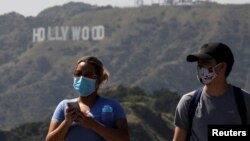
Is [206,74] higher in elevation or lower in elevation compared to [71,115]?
higher

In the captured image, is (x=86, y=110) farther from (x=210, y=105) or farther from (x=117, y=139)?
(x=210, y=105)

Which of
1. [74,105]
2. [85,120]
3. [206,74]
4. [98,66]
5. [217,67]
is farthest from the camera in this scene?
[98,66]

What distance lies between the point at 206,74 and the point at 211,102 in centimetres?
31

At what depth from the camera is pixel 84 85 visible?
22.6ft

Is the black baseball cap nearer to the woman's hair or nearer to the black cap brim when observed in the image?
the black cap brim

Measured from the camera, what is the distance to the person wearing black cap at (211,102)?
6.46 metres

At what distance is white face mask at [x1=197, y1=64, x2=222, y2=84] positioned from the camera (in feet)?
21.0

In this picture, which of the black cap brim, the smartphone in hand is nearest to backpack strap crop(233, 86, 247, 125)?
the black cap brim

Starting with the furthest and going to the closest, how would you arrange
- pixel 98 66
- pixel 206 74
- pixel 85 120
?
pixel 98 66 < pixel 85 120 < pixel 206 74

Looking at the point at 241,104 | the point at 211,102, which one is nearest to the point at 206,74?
the point at 211,102

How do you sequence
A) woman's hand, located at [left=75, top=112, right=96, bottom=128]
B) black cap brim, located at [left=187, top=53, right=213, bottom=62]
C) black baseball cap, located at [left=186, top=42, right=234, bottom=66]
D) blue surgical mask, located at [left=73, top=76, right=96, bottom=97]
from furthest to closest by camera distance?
blue surgical mask, located at [left=73, top=76, right=96, bottom=97] → woman's hand, located at [left=75, top=112, right=96, bottom=128] → black baseball cap, located at [left=186, top=42, right=234, bottom=66] → black cap brim, located at [left=187, top=53, right=213, bottom=62]

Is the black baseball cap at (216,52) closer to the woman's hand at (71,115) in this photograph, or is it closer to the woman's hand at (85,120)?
the woman's hand at (85,120)

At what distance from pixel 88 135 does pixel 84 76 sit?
56cm

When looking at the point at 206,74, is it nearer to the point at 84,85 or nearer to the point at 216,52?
the point at 216,52
